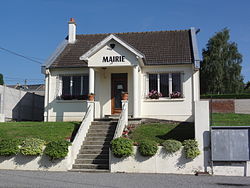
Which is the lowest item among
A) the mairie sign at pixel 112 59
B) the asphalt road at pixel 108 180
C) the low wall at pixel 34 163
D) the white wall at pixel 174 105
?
the asphalt road at pixel 108 180

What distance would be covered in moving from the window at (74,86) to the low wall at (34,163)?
7628 mm

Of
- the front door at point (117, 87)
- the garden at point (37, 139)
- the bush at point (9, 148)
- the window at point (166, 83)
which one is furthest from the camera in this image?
the front door at point (117, 87)

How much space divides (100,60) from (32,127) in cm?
544

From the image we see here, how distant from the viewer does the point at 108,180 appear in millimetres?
10555

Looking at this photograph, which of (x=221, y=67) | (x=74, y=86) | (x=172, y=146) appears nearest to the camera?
(x=172, y=146)

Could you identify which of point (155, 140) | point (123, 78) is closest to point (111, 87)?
point (123, 78)

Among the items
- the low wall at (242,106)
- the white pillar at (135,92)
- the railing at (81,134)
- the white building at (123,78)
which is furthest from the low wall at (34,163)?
the low wall at (242,106)

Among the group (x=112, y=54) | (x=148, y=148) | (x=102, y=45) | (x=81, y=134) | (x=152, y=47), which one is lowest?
(x=148, y=148)

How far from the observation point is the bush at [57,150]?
1271 cm

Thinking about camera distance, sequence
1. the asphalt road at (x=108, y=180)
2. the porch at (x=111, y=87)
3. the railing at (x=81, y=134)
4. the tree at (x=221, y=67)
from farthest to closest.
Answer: the tree at (x=221, y=67) < the porch at (x=111, y=87) < the railing at (x=81, y=134) < the asphalt road at (x=108, y=180)

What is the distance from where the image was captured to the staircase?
42.3 ft

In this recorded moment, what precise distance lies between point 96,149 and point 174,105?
709 centimetres

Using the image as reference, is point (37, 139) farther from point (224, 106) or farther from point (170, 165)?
point (224, 106)

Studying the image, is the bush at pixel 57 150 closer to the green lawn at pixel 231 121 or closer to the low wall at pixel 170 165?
the low wall at pixel 170 165
